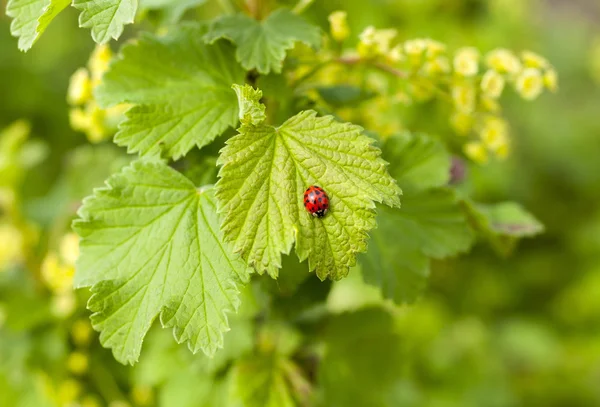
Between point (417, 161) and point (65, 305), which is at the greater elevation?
point (417, 161)

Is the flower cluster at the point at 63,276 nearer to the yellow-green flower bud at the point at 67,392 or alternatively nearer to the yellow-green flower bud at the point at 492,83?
the yellow-green flower bud at the point at 67,392

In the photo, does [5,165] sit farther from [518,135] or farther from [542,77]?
[518,135]

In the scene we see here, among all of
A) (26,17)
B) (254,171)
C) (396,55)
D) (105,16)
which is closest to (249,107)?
(254,171)

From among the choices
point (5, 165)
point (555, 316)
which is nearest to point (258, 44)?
point (5, 165)

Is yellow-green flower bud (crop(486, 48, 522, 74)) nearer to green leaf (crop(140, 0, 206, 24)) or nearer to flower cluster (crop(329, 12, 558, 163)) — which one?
flower cluster (crop(329, 12, 558, 163))

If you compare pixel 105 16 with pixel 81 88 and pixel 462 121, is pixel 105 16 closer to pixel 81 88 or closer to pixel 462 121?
pixel 81 88
